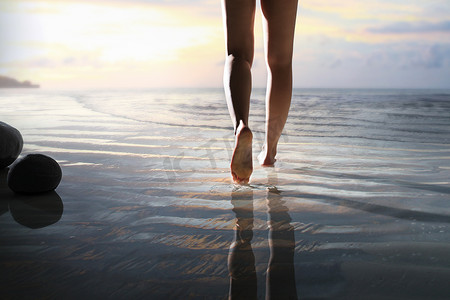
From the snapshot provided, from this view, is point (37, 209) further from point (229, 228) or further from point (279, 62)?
point (279, 62)

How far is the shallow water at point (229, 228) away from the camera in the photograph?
805 mm

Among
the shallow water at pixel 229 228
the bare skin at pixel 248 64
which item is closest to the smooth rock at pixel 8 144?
the shallow water at pixel 229 228

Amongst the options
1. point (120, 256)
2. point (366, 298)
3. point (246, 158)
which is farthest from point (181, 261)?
point (246, 158)

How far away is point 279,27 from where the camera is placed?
1765mm

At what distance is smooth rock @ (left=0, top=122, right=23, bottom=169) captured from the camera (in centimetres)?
191

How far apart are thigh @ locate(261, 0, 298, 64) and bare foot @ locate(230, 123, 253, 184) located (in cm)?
44

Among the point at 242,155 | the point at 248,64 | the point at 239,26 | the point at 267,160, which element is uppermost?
the point at 239,26

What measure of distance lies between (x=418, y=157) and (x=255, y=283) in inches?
66.4

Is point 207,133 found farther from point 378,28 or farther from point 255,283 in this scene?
point 378,28

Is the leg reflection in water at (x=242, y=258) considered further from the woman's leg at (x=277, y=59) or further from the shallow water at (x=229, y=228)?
the woman's leg at (x=277, y=59)

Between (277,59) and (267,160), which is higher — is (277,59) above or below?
above

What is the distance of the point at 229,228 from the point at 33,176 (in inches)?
30.9

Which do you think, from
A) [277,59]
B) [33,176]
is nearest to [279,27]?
[277,59]

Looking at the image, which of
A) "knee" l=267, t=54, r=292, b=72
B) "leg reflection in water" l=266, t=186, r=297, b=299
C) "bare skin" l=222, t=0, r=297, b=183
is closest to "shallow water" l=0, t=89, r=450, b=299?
"leg reflection in water" l=266, t=186, r=297, b=299
